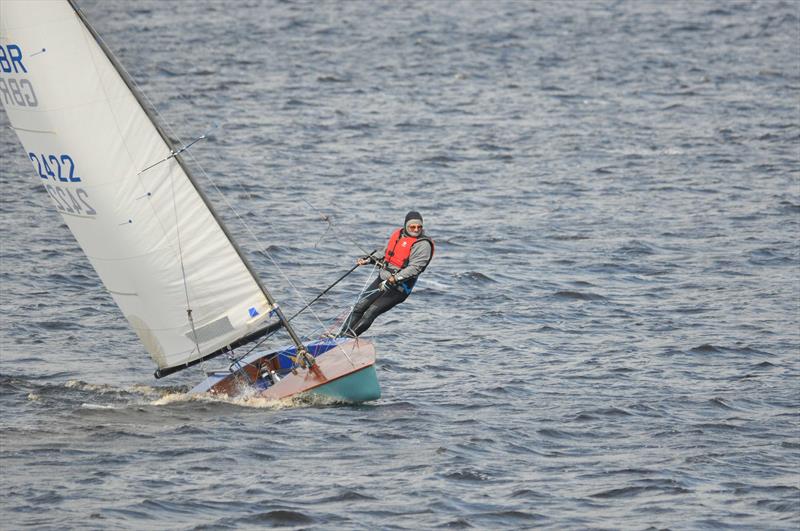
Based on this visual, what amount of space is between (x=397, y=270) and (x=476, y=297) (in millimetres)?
6773

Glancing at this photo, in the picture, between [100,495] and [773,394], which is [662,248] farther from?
[100,495]

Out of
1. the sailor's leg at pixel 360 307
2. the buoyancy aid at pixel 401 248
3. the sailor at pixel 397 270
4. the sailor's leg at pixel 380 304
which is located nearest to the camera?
the sailor at pixel 397 270

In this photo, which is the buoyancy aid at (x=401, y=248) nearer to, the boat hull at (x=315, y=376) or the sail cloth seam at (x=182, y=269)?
the boat hull at (x=315, y=376)

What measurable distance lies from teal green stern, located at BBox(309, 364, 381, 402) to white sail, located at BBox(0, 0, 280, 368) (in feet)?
4.82

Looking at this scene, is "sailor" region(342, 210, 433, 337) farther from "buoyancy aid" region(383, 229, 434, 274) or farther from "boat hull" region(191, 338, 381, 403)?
"boat hull" region(191, 338, 381, 403)

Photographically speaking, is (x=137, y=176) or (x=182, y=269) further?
(x=182, y=269)

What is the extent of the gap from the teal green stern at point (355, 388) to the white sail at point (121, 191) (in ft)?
4.82

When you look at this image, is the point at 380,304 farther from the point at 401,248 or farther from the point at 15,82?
the point at 15,82

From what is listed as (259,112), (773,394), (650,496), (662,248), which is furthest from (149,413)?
(259,112)

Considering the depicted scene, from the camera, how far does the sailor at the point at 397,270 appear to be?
21391mm

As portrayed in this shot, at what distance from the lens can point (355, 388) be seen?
801 inches

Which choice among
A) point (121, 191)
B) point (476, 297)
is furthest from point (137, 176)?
point (476, 297)

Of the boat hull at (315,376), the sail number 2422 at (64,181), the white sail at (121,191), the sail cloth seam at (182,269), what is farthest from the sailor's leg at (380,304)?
the sail number 2422 at (64,181)

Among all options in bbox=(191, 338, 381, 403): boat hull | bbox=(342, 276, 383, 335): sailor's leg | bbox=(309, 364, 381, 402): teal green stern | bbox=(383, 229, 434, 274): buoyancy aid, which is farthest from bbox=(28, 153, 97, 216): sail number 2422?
bbox=(383, 229, 434, 274): buoyancy aid
